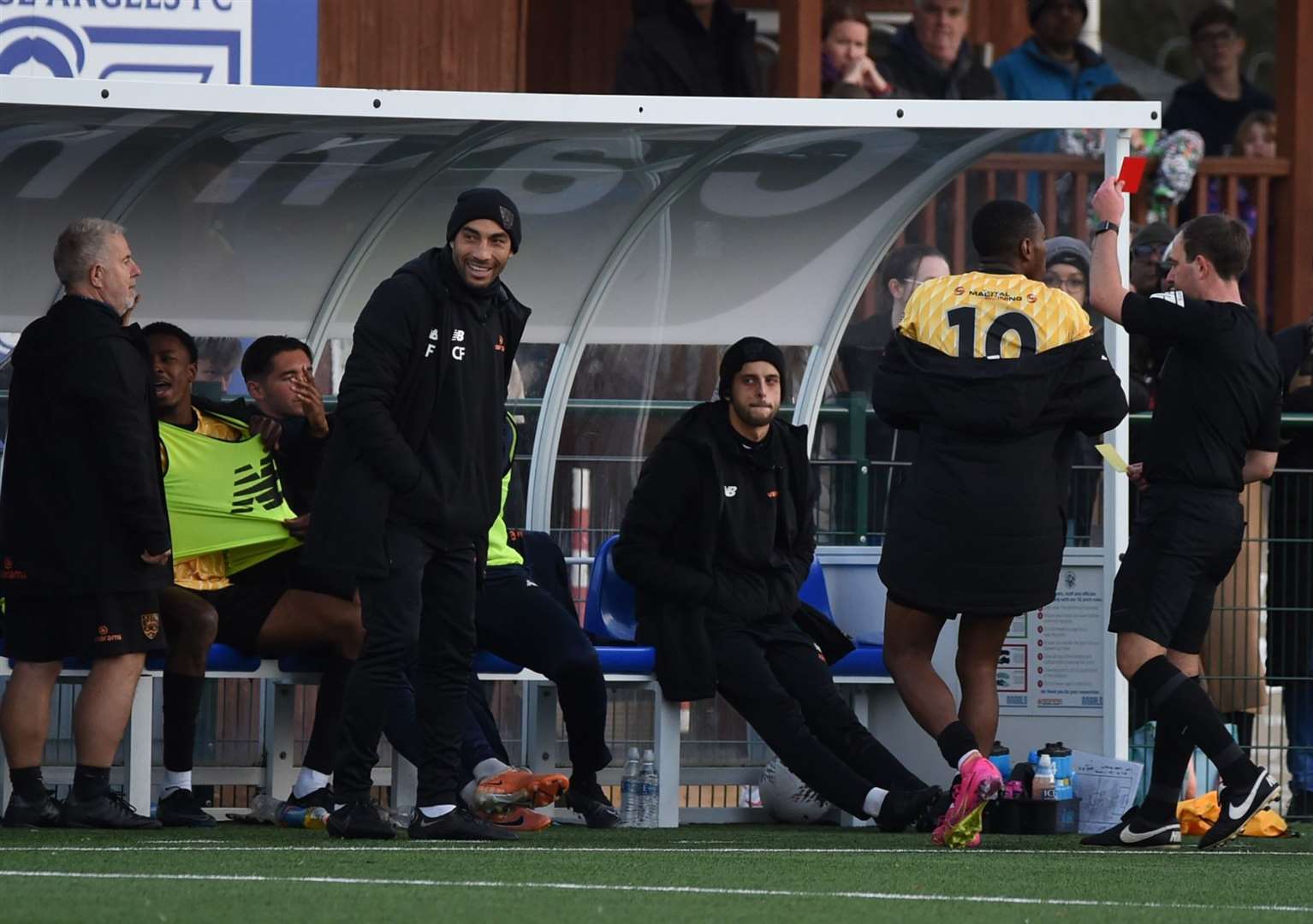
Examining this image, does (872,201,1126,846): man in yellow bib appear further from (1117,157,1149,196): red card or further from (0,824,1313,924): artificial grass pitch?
(0,824,1313,924): artificial grass pitch

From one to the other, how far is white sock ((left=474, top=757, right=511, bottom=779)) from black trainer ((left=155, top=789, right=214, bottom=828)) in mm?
866

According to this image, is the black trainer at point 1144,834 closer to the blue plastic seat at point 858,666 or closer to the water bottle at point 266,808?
the blue plastic seat at point 858,666

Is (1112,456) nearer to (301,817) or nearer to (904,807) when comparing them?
(904,807)

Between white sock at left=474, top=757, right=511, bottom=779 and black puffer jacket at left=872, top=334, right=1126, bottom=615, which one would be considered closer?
black puffer jacket at left=872, top=334, right=1126, bottom=615

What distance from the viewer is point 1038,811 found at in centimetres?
850

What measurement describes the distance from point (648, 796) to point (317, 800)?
1.22m

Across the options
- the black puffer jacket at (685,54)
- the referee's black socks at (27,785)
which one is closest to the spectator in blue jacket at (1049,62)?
the black puffer jacket at (685,54)

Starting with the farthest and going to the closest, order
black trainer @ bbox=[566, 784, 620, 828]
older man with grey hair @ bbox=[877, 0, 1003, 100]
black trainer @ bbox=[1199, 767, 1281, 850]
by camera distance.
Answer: older man with grey hair @ bbox=[877, 0, 1003, 100], black trainer @ bbox=[566, 784, 620, 828], black trainer @ bbox=[1199, 767, 1281, 850]

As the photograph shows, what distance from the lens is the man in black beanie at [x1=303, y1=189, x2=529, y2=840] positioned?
741 cm

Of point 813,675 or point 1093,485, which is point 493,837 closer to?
point 813,675

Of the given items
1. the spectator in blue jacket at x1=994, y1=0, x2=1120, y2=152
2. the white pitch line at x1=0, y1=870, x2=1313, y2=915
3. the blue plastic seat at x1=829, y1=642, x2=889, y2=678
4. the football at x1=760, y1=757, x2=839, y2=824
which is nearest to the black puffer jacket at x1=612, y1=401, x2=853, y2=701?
the blue plastic seat at x1=829, y1=642, x2=889, y2=678

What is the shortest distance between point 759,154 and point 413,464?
9.16 feet

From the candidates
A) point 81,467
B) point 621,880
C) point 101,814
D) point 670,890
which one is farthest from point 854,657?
point 670,890

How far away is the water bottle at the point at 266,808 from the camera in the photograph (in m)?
8.73
